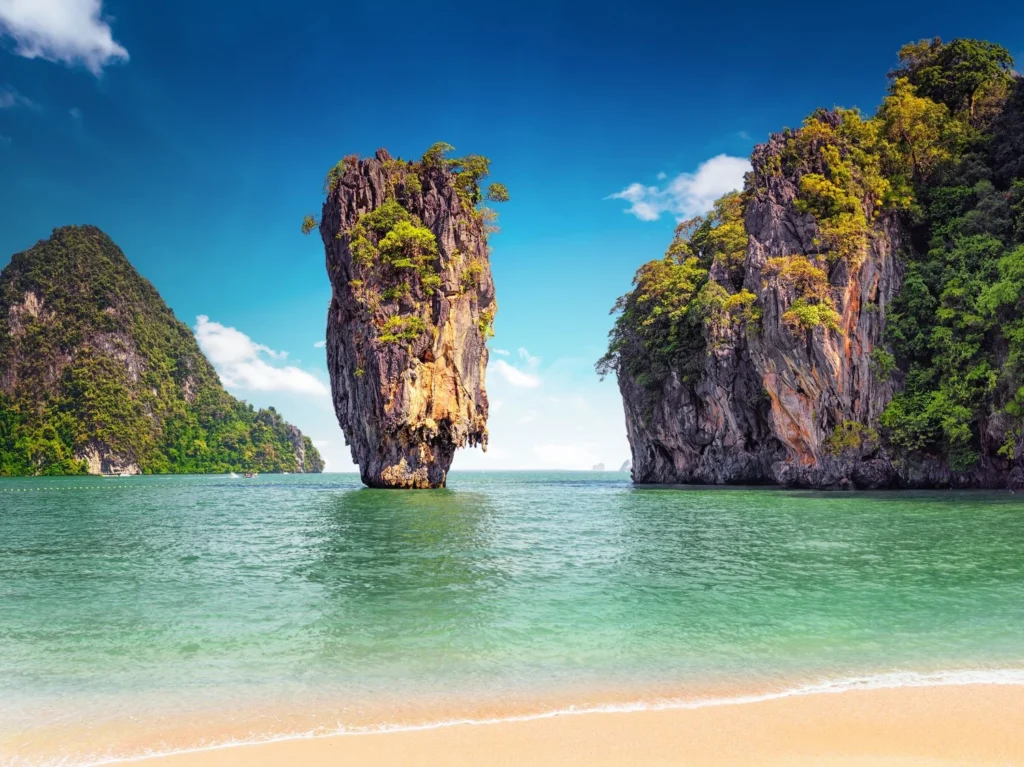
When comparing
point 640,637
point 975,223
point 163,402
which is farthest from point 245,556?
point 163,402

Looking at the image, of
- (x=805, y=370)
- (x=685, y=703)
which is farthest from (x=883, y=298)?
(x=685, y=703)

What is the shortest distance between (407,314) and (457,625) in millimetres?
31479

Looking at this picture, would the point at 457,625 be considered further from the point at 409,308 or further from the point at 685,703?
the point at 409,308

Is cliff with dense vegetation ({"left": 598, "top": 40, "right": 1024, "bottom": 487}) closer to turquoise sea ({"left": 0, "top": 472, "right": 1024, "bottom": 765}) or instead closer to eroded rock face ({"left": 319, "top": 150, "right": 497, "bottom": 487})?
eroded rock face ({"left": 319, "top": 150, "right": 497, "bottom": 487})

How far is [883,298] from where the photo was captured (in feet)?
110

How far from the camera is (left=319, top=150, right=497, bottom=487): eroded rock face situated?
1475 inches

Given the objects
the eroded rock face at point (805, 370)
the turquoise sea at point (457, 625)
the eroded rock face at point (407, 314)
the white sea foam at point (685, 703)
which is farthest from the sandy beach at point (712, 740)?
the eroded rock face at point (407, 314)

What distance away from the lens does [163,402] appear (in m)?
120

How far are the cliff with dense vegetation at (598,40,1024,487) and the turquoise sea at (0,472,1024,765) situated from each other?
14847mm

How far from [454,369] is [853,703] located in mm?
35205

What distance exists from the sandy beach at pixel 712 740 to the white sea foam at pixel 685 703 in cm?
8

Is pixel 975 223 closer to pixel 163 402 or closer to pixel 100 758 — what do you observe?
pixel 100 758

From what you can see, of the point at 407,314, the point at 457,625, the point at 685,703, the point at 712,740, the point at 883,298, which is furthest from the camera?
the point at 407,314

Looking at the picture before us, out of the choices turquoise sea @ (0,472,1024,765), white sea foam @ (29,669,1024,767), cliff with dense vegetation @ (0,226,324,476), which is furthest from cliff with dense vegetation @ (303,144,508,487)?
cliff with dense vegetation @ (0,226,324,476)
